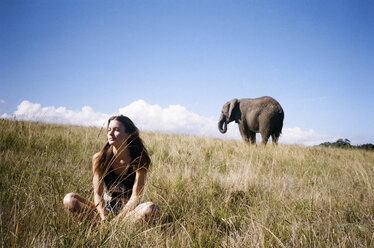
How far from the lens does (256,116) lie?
27.9 feet

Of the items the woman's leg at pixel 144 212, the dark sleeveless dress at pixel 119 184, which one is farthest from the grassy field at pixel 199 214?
the dark sleeveless dress at pixel 119 184

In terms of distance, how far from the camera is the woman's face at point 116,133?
2.31m

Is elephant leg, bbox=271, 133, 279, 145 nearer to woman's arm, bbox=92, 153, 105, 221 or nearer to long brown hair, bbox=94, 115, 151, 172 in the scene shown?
long brown hair, bbox=94, 115, 151, 172

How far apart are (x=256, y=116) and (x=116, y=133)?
7144 mm

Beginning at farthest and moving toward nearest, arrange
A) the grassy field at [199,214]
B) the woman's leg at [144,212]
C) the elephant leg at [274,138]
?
the elephant leg at [274,138] < the woman's leg at [144,212] < the grassy field at [199,214]

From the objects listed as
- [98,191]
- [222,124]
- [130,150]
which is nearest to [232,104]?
[222,124]

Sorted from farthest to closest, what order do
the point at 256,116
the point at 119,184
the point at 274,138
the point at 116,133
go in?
the point at 256,116
the point at 274,138
the point at 119,184
the point at 116,133

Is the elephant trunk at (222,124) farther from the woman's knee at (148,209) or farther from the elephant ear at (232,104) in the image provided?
the woman's knee at (148,209)

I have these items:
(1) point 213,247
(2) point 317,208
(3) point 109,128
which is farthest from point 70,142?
(2) point 317,208

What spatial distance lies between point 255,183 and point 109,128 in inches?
81.3

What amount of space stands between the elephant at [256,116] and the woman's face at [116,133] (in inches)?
263

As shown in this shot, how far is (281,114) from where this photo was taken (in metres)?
8.16

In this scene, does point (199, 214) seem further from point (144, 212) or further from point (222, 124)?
point (222, 124)

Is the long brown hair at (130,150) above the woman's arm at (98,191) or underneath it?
above
